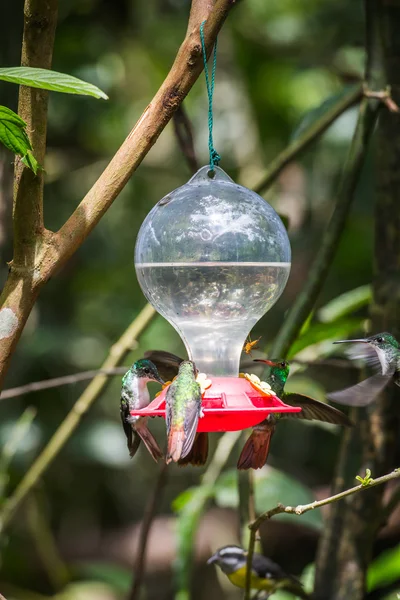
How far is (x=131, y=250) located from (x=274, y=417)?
5.12 m

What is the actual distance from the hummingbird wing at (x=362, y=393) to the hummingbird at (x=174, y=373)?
1.34 feet

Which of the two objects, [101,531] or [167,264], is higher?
[167,264]

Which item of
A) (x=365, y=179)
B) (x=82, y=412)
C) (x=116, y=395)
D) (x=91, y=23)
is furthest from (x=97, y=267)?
(x=82, y=412)

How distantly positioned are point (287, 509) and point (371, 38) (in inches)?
80.2

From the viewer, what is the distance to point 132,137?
5.50 feet

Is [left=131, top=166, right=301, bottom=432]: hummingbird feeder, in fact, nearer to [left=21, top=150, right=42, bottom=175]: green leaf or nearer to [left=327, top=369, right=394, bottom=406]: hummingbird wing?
[left=327, top=369, right=394, bottom=406]: hummingbird wing

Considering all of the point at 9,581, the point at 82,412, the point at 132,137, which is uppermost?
the point at 132,137

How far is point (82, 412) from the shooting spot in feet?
10.0

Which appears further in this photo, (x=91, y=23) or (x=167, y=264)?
(x=91, y=23)

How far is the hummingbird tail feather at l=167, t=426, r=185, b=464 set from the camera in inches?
67.8

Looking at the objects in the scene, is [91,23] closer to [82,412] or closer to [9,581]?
[82,412]

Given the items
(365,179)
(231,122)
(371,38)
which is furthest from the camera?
(231,122)

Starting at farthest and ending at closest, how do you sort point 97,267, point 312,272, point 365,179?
point 97,267
point 365,179
point 312,272

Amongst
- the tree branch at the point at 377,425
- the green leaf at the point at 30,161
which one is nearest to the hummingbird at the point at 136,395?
the green leaf at the point at 30,161
